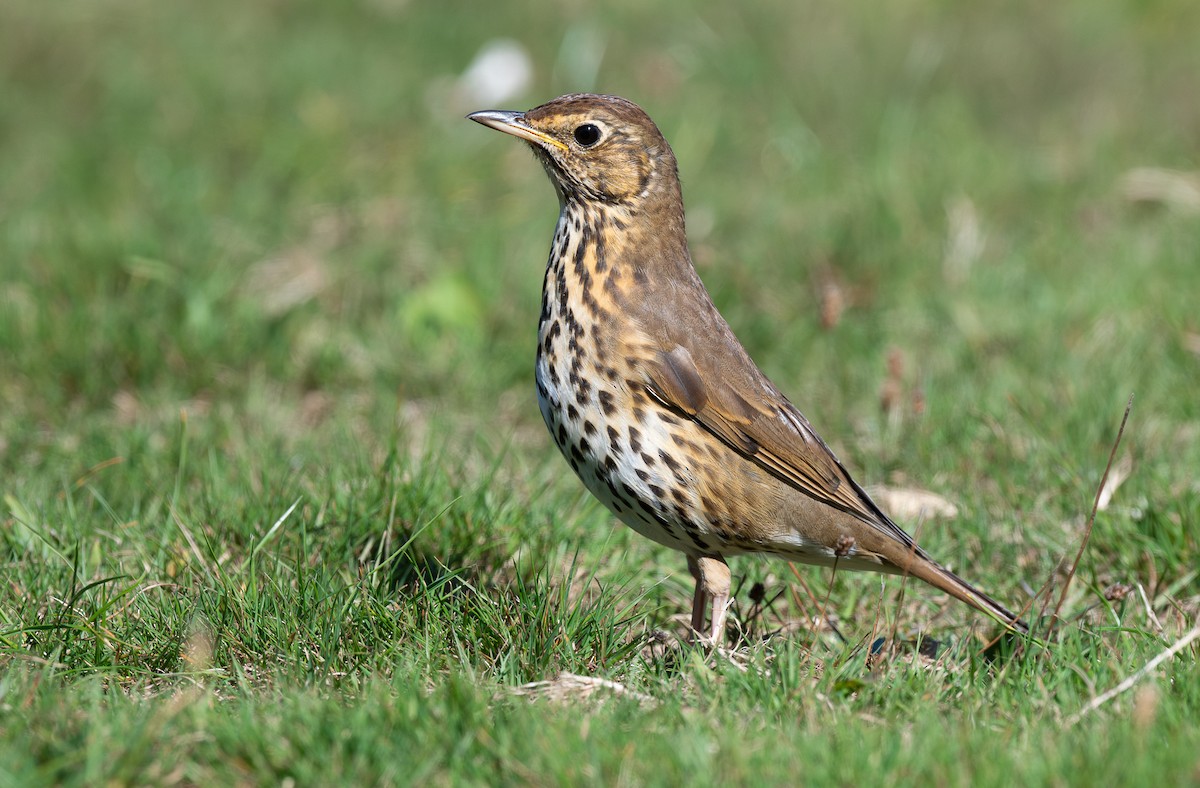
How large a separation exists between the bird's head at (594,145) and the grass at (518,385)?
1070 millimetres

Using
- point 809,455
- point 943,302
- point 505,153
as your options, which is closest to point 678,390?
point 809,455

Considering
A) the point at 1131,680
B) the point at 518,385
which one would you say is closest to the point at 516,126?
the point at 518,385

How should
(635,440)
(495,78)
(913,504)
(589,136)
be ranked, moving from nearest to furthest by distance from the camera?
1. (635,440)
2. (589,136)
3. (913,504)
4. (495,78)

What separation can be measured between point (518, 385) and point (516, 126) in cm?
223

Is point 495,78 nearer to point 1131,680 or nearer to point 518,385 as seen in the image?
point 518,385

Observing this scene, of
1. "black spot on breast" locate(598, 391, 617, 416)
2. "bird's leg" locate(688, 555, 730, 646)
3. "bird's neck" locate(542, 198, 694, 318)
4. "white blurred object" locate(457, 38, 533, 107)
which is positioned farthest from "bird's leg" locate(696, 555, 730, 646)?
"white blurred object" locate(457, 38, 533, 107)

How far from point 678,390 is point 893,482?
1.73 meters

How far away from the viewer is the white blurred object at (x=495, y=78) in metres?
9.29

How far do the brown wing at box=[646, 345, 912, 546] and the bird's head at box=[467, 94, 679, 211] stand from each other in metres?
0.60

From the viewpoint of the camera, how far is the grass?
347 centimetres

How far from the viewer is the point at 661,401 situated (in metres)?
4.32

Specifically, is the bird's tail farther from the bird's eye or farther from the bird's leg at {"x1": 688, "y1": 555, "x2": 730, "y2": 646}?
the bird's eye

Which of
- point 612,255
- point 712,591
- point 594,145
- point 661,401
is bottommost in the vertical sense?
point 712,591

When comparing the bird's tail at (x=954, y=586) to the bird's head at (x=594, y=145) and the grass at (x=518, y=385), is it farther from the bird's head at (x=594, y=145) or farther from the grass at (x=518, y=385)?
the bird's head at (x=594, y=145)
